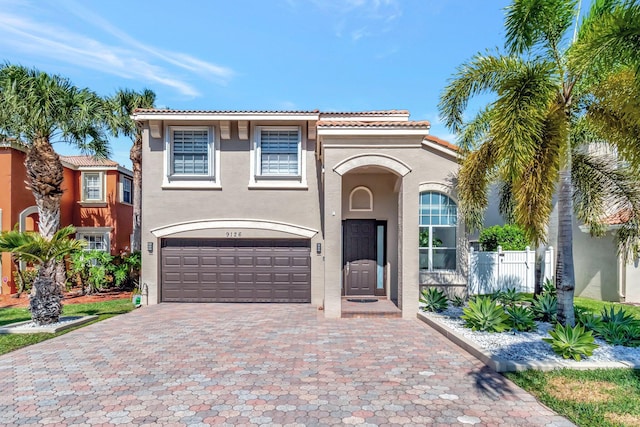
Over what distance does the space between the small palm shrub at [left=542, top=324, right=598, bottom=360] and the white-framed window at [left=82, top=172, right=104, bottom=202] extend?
21.2 m

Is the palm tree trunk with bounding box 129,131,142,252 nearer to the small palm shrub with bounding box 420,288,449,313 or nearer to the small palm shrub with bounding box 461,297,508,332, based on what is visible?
the small palm shrub with bounding box 420,288,449,313

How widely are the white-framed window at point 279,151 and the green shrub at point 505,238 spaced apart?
846 cm

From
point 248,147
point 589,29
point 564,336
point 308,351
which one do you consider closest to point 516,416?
point 564,336

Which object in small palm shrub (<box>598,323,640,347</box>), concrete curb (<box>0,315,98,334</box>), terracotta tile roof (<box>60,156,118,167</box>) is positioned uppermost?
terracotta tile roof (<box>60,156,118,167</box>)

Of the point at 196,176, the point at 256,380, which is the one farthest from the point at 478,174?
the point at 196,176

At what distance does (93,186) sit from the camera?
20.2 meters

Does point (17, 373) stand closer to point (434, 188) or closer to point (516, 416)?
point (516, 416)

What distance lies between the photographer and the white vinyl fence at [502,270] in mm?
13984

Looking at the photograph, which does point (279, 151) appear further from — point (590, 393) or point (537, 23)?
point (590, 393)

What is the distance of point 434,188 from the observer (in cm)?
1297

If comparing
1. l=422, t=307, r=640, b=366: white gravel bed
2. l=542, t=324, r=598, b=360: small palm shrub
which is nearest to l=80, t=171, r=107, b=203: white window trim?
l=422, t=307, r=640, b=366: white gravel bed

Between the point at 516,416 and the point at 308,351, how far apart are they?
12.6ft

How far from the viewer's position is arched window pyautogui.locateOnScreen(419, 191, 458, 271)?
12992mm

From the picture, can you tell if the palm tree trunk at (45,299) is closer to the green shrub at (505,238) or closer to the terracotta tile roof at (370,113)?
the terracotta tile roof at (370,113)
